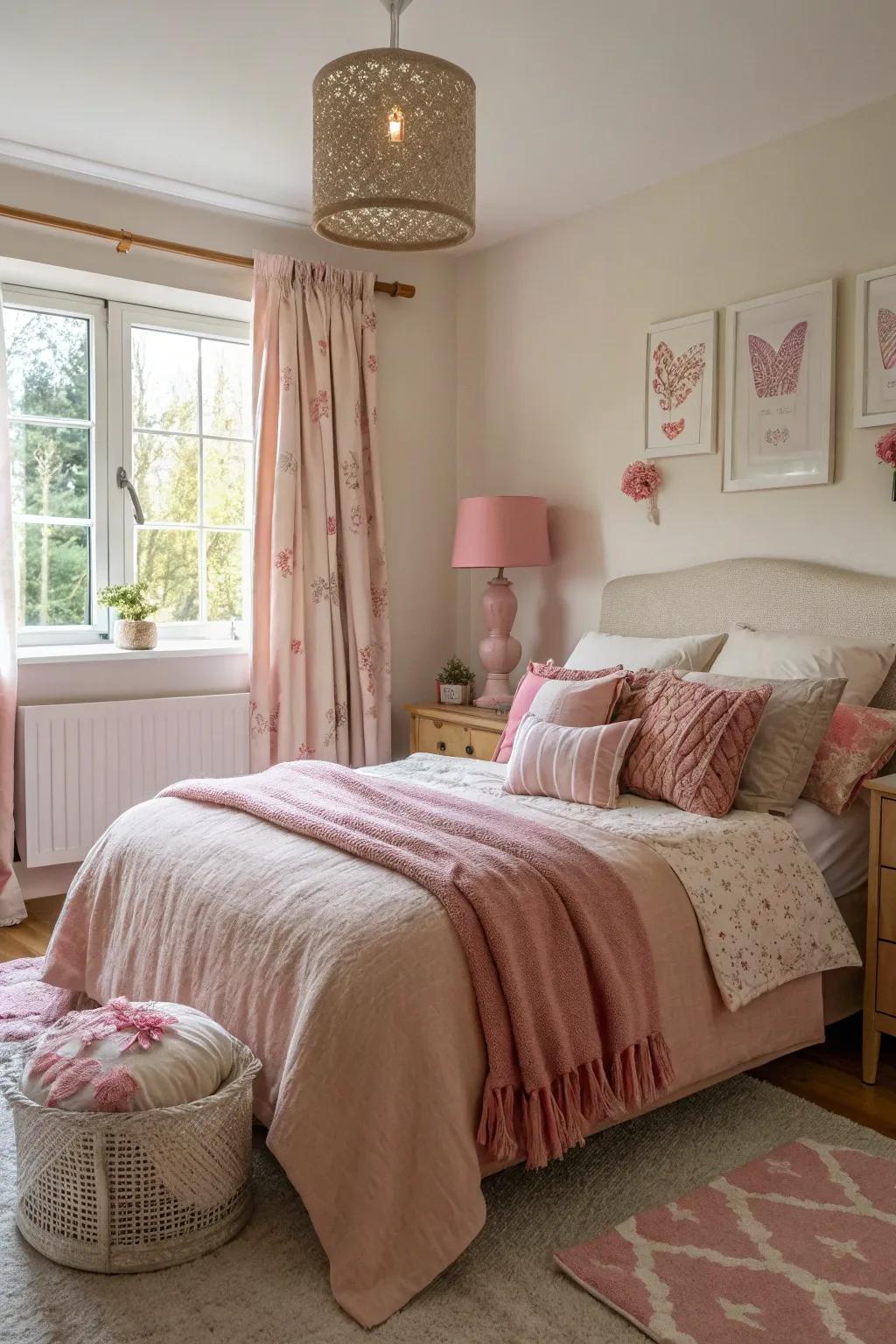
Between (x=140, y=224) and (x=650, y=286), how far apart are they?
1.85 metres

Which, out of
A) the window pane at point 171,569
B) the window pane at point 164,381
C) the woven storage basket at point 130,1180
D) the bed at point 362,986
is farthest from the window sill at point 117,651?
the woven storage basket at point 130,1180

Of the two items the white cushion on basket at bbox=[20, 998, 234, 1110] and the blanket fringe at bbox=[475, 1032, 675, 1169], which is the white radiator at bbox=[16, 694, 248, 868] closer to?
the white cushion on basket at bbox=[20, 998, 234, 1110]

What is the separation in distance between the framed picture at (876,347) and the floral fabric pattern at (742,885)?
1324mm

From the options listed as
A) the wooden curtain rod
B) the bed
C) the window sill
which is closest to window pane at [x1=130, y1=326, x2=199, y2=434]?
the wooden curtain rod

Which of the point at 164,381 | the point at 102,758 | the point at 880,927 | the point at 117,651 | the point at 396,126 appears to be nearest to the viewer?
the point at 396,126

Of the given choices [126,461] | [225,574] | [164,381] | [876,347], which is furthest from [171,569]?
[876,347]

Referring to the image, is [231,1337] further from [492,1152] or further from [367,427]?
[367,427]

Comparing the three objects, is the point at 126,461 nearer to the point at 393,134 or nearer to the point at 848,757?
the point at 393,134

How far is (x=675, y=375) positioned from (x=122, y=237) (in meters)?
2.00

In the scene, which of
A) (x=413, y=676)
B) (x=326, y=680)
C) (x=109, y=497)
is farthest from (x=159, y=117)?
(x=413, y=676)

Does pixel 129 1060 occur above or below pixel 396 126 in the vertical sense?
below

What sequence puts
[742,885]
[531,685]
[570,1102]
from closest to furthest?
1. [570,1102]
2. [742,885]
3. [531,685]

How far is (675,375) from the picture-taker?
12.7ft

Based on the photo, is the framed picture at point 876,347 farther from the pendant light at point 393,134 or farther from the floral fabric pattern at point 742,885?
the pendant light at point 393,134
